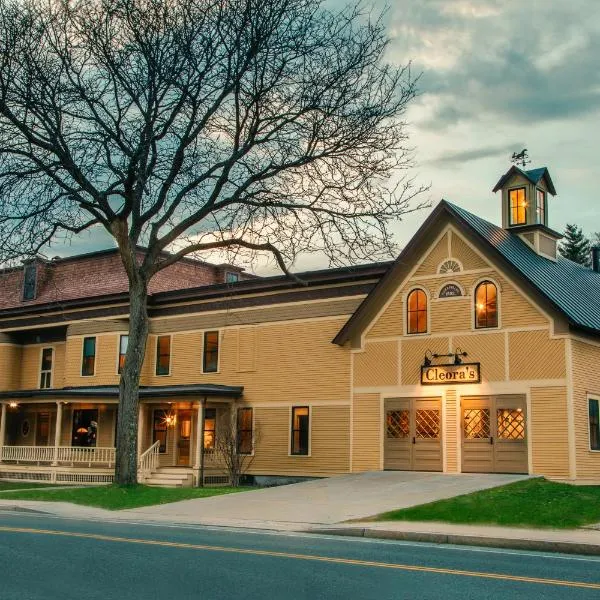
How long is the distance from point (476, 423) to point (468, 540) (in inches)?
501

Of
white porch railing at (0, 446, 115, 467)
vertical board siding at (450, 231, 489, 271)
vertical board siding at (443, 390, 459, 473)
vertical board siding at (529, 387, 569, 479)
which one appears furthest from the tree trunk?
vertical board siding at (529, 387, 569, 479)

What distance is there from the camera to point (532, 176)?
31.4m

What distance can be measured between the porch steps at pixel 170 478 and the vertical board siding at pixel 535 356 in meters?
13.0

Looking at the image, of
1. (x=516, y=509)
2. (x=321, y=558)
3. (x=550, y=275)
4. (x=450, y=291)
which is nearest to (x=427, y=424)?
(x=450, y=291)

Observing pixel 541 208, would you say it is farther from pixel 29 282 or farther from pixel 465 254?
pixel 29 282

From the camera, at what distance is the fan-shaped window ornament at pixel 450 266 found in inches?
1126

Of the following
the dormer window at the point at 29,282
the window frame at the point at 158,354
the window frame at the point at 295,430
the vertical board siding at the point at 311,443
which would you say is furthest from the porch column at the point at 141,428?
the dormer window at the point at 29,282

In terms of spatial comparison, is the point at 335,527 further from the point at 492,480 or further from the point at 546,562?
the point at 492,480

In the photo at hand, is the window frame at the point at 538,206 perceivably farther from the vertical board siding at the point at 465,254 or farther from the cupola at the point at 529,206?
the vertical board siding at the point at 465,254

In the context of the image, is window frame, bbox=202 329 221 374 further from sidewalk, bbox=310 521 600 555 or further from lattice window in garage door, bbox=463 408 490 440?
sidewalk, bbox=310 521 600 555

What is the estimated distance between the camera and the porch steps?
108ft

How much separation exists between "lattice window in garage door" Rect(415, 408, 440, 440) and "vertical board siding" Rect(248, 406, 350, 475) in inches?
120

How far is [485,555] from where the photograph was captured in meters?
13.0

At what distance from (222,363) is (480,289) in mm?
11852
